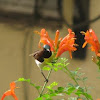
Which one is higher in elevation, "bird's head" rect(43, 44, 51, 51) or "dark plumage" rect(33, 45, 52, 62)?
"bird's head" rect(43, 44, 51, 51)

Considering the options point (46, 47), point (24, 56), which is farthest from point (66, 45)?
point (24, 56)

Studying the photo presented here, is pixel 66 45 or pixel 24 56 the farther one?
pixel 24 56

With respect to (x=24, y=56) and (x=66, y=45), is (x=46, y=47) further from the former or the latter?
(x=24, y=56)

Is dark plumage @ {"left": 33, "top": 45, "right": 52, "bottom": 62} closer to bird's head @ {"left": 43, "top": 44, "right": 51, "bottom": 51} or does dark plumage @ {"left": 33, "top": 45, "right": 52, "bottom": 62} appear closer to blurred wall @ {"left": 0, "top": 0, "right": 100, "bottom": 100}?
bird's head @ {"left": 43, "top": 44, "right": 51, "bottom": 51}

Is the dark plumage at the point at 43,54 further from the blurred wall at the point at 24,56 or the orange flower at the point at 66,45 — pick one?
the blurred wall at the point at 24,56

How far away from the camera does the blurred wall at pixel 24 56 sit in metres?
2.42

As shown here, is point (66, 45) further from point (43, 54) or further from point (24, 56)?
point (24, 56)

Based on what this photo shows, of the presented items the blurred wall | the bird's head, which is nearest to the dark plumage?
the bird's head

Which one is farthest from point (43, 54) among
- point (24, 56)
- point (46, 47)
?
point (24, 56)

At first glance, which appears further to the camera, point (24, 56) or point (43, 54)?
point (24, 56)

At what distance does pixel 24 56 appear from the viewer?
2.46 m

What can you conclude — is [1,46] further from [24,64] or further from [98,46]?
[98,46]

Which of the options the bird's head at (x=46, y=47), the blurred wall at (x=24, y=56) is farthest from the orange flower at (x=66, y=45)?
the blurred wall at (x=24, y=56)

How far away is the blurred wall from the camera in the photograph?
7.95 feet
